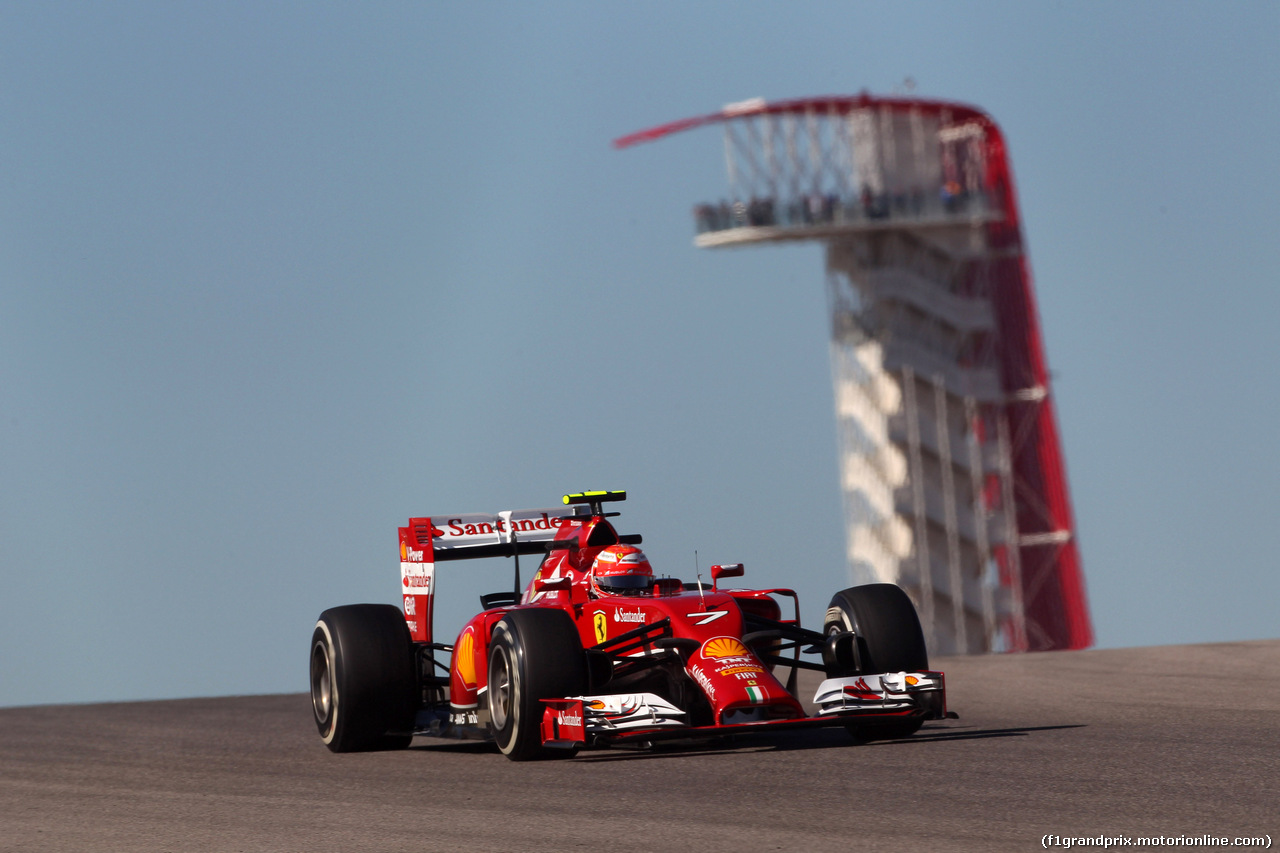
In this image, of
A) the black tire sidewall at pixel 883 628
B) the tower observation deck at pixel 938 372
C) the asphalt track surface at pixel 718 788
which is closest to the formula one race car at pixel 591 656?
the black tire sidewall at pixel 883 628

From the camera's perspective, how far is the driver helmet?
13.0 meters

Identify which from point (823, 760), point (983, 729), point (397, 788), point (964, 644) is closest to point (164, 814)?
point (397, 788)

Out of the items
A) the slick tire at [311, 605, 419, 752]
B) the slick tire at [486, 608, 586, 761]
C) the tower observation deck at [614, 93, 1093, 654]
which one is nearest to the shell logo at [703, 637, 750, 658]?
the slick tire at [486, 608, 586, 761]

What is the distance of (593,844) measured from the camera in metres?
8.20

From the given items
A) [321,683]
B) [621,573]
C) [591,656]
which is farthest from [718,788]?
[321,683]

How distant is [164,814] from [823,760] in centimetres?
386

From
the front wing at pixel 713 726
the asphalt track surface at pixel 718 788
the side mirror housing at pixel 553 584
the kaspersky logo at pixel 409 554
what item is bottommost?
the asphalt track surface at pixel 718 788

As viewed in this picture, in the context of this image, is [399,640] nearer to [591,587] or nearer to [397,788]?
[591,587]

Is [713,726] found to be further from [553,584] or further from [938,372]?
[938,372]

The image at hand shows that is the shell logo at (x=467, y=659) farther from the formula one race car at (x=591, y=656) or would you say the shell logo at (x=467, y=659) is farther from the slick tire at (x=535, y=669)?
the slick tire at (x=535, y=669)

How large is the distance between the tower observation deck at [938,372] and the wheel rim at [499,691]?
4490 centimetres

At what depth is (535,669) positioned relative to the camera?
11570 mm

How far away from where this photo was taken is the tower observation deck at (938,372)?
5741cm

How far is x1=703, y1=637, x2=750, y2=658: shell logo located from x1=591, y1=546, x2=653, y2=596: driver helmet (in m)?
1.27
